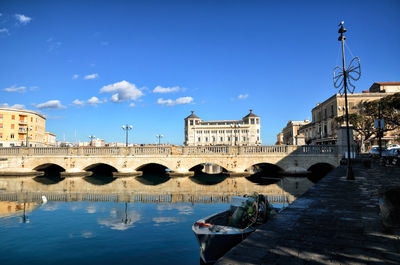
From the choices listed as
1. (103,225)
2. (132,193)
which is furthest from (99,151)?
(103,225)

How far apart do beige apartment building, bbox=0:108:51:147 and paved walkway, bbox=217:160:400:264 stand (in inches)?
2521

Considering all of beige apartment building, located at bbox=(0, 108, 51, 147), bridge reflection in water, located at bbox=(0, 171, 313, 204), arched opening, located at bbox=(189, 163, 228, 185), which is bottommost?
arched opening, located at bbox=(189, 163, 228, 185)

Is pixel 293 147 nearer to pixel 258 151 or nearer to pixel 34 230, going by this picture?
pixel 258 151

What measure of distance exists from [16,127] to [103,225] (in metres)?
65.1

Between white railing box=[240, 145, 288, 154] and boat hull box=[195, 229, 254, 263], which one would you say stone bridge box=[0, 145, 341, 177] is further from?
boat hull box=[195, 229, 254, 263]

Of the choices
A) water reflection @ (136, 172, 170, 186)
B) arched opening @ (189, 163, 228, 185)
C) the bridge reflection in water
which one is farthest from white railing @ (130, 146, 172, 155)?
the bridge reflection in water

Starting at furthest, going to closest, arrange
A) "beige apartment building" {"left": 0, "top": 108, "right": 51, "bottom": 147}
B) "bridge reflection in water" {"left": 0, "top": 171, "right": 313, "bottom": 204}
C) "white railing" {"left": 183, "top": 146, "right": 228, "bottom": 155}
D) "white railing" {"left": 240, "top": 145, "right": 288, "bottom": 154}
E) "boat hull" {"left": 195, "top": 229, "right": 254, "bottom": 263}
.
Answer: "beige apartment building" {"left": 0, "top": 108, "right": 51, "bottom": 147}
"white railing" {"left": 183, "top": 146, "right": 228, "bottom": 155}
"white railing" {"left": 240, "top": 145, "right": 288, "bottom": 154}
"bridge reflection in water" {"left": 0, "top": 171, "right": 313, "bottom": 204}
"boat hull" {"left": 195, "top": 229, "right": 254, "bottom": 263}

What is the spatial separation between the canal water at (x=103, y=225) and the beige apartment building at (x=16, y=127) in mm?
47469

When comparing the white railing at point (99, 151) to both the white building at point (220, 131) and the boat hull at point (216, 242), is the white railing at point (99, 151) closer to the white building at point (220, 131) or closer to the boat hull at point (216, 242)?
the boat hull at point (216, 242)

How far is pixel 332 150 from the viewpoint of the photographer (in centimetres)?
3014

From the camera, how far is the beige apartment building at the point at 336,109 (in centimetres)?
5425

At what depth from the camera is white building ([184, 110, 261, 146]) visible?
112 metres

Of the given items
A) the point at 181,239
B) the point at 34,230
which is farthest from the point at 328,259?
the point at 34,230

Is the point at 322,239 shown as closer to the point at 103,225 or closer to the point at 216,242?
the point at 216,242
